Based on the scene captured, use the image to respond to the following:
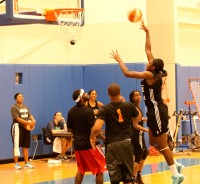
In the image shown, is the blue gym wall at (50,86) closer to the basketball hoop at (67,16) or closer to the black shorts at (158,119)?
the basketball hoop at (67,16)

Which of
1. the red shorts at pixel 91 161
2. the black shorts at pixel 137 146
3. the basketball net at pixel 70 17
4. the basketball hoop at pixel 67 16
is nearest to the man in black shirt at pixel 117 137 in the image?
the red shorts at pixel 91 161

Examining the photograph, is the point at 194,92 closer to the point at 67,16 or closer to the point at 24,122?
the point at 67,16

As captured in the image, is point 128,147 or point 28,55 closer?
point 128,147

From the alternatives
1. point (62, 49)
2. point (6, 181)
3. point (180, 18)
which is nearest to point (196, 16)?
point (180, 18)

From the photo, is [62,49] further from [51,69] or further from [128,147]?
[128,147]

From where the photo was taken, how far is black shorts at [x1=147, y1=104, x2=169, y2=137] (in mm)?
10555

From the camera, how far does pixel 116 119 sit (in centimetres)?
975

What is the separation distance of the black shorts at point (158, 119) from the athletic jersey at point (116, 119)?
792 mm

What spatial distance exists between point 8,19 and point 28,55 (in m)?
5.80

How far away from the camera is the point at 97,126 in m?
9.66

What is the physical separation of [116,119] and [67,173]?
19.9 ft

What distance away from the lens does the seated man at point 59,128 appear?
1838 cm

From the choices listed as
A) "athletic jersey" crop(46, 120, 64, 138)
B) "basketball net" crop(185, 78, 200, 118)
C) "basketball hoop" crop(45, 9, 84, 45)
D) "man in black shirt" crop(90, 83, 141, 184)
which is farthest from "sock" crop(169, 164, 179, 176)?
"basketball net" crop(185, 78, 200, 118)

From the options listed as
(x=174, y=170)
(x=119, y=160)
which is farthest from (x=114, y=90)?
(x=174, y=170)
